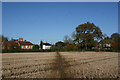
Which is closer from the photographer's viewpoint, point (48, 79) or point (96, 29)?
point (48, 79)

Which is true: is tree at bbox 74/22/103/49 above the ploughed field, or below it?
above

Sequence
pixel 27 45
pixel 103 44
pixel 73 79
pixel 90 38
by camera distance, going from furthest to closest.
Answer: pixel 27 45 < pixel 103 44 < pixel 90 38 < pixel 73 79

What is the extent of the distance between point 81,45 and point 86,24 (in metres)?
8.41

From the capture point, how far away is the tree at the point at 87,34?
47.4 m

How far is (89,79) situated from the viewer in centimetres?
404

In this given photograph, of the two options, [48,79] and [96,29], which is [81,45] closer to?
[96,29]

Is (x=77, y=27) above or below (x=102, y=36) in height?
above

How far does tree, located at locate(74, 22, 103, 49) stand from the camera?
47.4m

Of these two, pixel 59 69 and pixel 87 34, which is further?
pixel 87 34

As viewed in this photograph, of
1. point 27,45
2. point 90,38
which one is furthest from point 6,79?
point 27,45

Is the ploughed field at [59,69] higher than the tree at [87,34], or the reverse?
the tree at [87,34]

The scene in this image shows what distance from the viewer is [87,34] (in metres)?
48.1

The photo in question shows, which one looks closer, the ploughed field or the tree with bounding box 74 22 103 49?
the ploughed field

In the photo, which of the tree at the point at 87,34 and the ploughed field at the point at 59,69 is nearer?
the ploughed field at the point at 59,69
